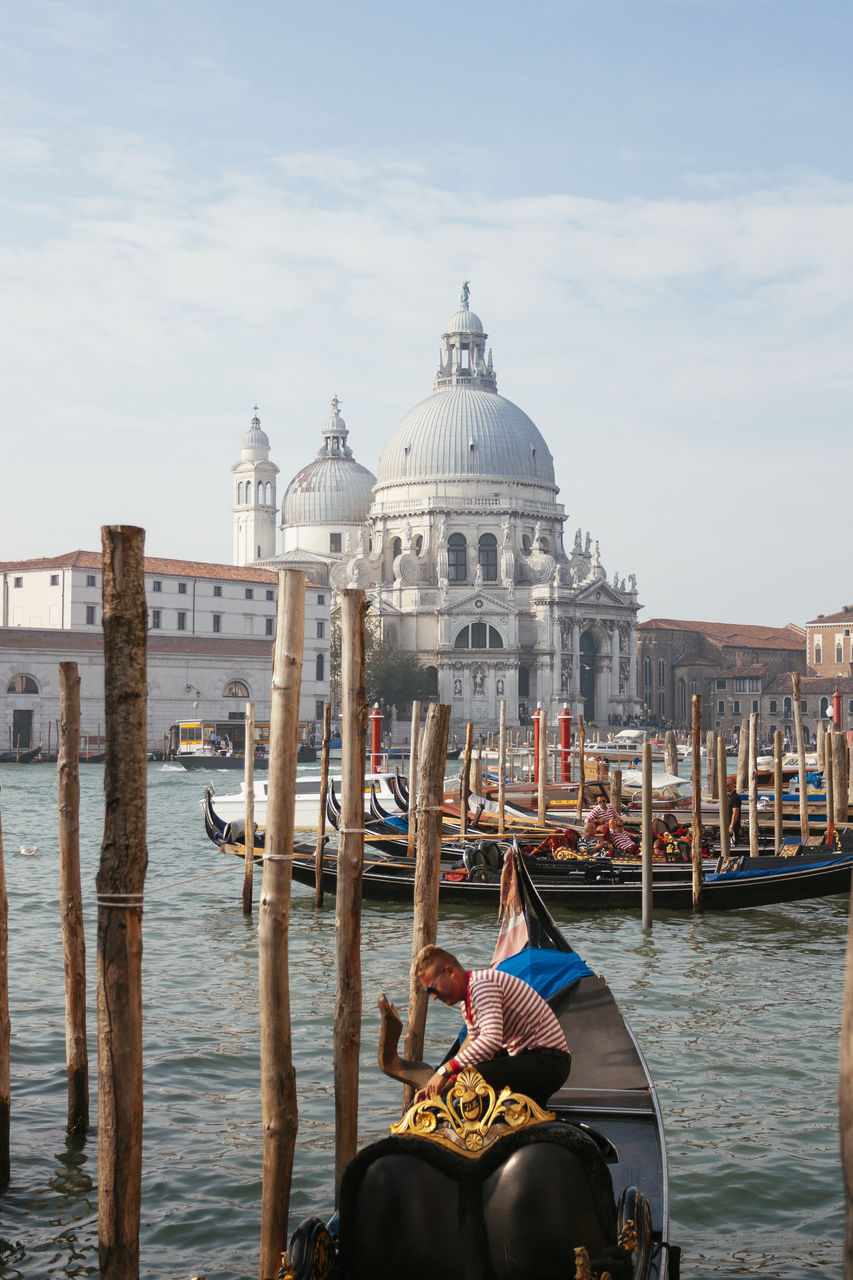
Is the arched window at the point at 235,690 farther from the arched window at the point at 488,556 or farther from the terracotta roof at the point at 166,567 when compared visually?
the arched window at the point at 488,556

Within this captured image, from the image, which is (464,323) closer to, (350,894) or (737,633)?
(737,633)

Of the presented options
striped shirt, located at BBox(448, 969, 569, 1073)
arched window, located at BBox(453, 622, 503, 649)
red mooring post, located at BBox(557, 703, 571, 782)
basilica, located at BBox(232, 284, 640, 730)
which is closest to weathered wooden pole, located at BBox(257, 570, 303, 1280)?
striped shirt, located at BBox(448, 969, 569, 1073)

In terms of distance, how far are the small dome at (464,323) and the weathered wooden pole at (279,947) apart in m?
58.4

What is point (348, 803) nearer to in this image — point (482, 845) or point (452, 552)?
point (482, 845)

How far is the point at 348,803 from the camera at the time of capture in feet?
15.8

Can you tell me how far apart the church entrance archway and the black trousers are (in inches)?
2093

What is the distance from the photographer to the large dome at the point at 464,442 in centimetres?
5709

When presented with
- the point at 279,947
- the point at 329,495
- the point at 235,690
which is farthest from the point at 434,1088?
the point at 329,495

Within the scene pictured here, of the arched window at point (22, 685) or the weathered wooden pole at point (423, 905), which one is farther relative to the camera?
the arched window at point (22, 685)

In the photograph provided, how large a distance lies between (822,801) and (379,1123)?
577 inches

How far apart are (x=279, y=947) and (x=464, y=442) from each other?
5375cm

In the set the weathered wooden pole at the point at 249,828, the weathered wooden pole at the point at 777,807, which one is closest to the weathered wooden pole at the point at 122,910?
the weathered wooden pole at the point at 249,828

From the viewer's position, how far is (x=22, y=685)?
39.0m

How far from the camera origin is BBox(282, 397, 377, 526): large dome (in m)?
61.8
